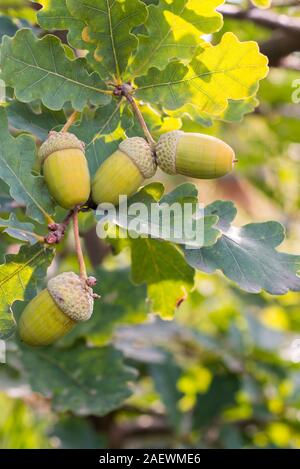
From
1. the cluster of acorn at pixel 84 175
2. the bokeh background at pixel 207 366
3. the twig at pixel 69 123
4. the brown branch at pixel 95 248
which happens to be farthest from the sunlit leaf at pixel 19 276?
the brown branch at pixel 95 248

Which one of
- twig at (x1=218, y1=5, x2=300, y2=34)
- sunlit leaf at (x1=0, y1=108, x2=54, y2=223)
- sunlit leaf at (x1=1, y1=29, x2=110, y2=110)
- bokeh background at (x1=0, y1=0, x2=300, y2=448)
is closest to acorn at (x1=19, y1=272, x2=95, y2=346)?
sunlit leaf at (x1=0, y1=108, x2=54, y2=223)

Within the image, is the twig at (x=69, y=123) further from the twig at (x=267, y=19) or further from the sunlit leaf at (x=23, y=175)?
the twig at (x=267, y=19)

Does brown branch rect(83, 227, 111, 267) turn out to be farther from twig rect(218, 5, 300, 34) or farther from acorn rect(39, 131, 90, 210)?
acorn rect(39, 131, 90, 210)

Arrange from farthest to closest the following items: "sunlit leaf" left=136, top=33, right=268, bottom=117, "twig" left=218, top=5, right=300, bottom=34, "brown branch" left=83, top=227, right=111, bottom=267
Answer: "brown branch" left=83, top=227, right=111, bottom=267
"twig" left=218, top=5, right=300, bottom=34
"sunlit leaf" left=136, top=33, right=268, bottom=117

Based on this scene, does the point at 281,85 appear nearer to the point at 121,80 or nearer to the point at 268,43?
the point at 268,43

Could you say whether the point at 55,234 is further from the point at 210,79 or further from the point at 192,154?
the point at 210,79

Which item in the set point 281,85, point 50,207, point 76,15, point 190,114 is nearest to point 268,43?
point 281,85
